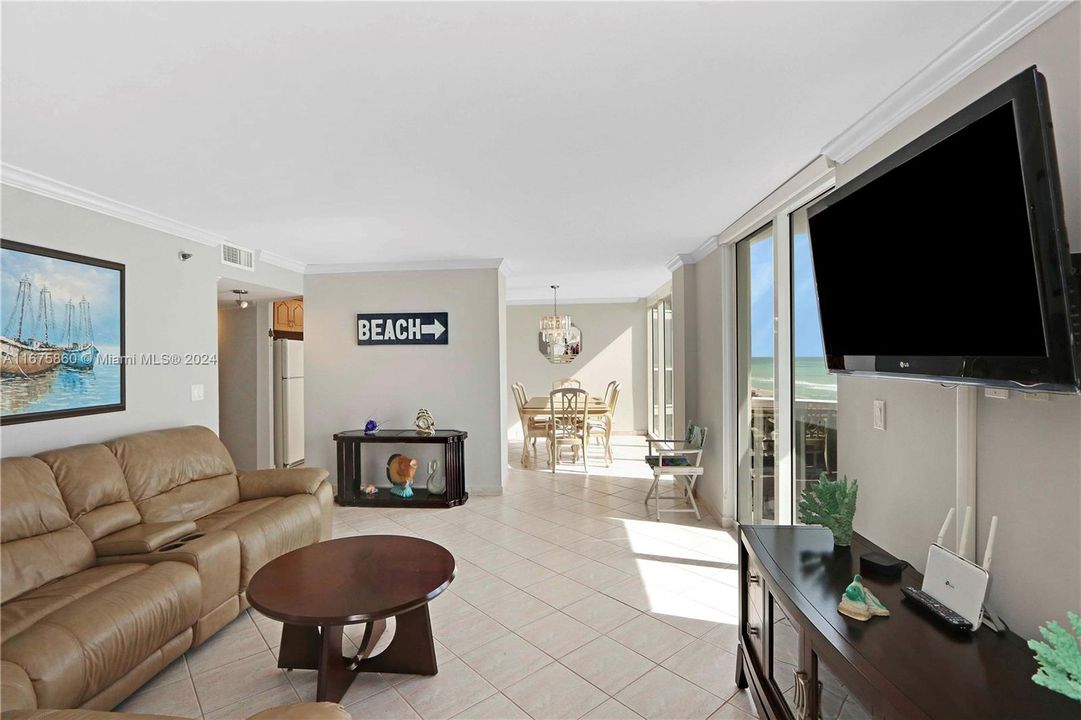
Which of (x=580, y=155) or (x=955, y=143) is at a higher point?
(x=580, y=155)

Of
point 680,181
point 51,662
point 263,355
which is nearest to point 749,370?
point 680,181

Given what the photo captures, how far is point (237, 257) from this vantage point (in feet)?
15.0

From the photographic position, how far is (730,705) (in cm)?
220

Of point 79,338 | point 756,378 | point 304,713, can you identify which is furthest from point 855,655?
point 79,338

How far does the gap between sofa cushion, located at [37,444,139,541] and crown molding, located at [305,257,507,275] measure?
3069 millimetres

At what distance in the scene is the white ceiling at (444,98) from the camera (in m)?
1.56

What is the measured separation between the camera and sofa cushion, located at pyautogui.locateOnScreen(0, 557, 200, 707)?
1.84 metres

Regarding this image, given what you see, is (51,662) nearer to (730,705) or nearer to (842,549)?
(730,705)

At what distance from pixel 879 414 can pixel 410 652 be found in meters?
2.28

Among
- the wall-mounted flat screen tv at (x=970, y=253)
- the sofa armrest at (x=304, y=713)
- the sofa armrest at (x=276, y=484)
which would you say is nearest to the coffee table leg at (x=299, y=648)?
the sofa armrest at (x=304, y=713)

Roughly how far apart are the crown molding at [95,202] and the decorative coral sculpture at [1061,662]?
425cm

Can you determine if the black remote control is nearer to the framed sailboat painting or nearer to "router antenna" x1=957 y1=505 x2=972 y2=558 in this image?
"router antenna" x1=957 y1=505 x2=972 y2=558

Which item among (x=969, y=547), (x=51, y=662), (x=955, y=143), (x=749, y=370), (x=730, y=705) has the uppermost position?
(x=955, y=143)

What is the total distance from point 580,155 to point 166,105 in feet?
5.65
